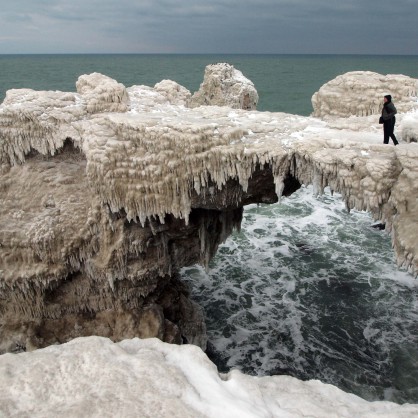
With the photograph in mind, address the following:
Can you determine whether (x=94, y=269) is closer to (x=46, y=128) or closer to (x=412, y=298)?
(x=46, y=128)

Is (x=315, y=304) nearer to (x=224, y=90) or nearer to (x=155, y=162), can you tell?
(x=155, y=162)

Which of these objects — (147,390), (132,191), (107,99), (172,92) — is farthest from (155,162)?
(172,92)

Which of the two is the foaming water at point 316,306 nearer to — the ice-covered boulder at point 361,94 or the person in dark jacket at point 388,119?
the ice-covered boulder at point 361,94

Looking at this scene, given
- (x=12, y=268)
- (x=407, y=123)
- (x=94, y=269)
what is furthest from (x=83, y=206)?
(x=407, y=123)

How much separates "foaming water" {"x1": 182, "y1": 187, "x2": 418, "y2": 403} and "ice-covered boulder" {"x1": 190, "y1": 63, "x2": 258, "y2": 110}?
9.45 metres

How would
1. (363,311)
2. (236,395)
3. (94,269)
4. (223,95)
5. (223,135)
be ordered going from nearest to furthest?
(236,395)
(223,135)
(94,269)
(363,311)
(223,95)

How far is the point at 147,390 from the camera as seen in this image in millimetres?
4723

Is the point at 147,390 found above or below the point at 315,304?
above

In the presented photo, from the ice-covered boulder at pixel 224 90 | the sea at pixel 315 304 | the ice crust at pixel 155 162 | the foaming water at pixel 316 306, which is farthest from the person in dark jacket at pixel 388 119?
the ice-covered boulder at pixel 224 90

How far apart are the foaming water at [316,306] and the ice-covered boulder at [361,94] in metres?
8.10

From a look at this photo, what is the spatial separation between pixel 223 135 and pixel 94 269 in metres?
6.24

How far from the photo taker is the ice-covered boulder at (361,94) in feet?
57.8

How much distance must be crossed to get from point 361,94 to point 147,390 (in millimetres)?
17353

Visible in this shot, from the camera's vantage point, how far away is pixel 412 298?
18.7 metres
